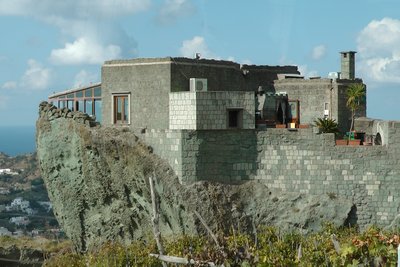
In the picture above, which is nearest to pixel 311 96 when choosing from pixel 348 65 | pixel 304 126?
pixel 304 126

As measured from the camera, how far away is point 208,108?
95.2 feet

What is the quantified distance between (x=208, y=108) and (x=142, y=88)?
3301 mm

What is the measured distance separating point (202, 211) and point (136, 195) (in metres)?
3.52

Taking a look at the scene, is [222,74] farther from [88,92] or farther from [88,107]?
[88,107]

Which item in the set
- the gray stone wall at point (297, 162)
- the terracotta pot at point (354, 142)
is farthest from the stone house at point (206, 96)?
the terracotta pot at point (354, 142)

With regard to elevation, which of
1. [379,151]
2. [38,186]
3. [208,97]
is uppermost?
[208,97]

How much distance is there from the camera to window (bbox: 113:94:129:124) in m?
31.7

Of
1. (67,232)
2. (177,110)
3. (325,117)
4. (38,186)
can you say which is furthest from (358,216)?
(38,186)

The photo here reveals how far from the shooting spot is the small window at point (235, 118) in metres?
29.5

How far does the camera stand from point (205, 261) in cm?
1559

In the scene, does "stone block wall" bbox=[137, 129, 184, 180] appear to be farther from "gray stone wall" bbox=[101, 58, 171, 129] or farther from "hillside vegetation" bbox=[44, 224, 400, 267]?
"hillside vegetation" bbox=[44, 224, 400, 267]

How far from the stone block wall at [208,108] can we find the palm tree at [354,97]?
462 cm

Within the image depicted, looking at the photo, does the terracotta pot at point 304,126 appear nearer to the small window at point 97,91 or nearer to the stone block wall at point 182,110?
the stone block wall at point 182,110

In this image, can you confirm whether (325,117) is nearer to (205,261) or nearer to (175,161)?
(175,161)
